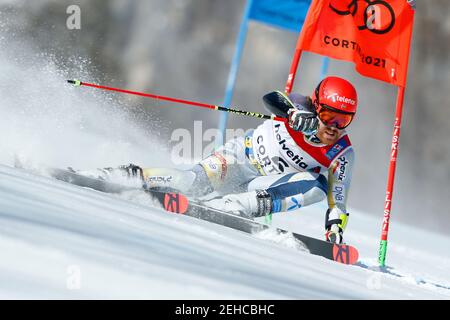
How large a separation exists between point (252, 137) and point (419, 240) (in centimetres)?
403

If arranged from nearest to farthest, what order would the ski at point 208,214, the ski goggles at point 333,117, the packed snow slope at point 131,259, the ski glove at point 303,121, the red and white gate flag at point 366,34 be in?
the packed snow slope at point 131,259 → the ski at point 208,214 → the ski glove at point 303,121 → the ski goggles at point 333,117 → the red and white gate flag at point 366,34

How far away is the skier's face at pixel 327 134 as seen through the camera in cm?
535

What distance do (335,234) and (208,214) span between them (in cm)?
97

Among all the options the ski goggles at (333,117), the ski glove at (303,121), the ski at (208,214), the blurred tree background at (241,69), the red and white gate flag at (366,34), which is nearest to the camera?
the ski at (208,214)

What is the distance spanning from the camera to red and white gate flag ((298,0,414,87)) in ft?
19.9

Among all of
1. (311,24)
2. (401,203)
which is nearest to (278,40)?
(401,203)

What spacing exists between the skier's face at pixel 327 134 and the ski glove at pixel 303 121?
0.45 feet

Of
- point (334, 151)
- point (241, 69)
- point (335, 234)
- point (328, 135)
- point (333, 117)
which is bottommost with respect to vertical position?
point (335, 234)

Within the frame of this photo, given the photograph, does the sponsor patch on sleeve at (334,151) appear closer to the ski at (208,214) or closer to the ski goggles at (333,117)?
the ski goggles at (333,117)

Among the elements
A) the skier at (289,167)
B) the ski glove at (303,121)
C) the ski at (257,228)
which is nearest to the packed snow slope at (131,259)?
the ski at (257,228)

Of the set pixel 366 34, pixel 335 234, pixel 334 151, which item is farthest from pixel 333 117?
pixel 366 34

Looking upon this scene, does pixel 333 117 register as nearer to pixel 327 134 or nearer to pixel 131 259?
pixel 327 134

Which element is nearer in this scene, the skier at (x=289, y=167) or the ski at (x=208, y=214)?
the ski at (x=208, y=214)

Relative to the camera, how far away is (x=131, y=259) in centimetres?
231
